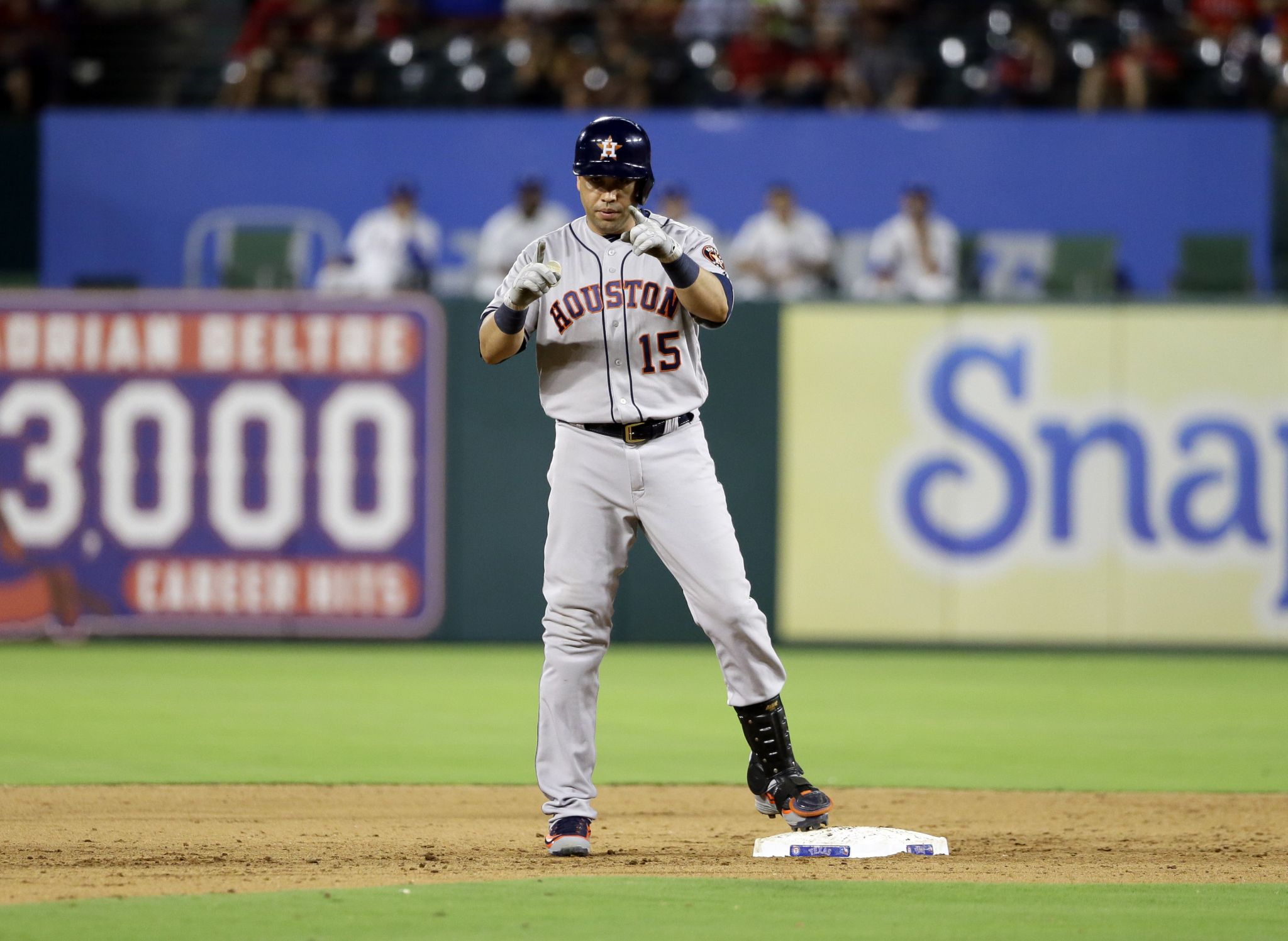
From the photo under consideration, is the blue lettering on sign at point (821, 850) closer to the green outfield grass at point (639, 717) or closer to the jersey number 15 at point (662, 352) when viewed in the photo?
the jersey number 15 at point (662, 352)

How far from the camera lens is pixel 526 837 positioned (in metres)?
6.36

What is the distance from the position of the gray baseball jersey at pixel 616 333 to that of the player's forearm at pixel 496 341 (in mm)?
53

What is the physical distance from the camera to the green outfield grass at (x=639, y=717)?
8.23m

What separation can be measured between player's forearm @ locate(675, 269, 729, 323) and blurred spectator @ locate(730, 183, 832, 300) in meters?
8.96

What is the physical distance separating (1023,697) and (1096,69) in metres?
8.55

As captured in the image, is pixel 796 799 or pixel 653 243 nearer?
pixel 653 243

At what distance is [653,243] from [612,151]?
0.37m

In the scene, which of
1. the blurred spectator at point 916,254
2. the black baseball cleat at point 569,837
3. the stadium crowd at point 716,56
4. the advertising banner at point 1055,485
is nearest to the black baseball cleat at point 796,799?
the black baseball cleat at point 569,837

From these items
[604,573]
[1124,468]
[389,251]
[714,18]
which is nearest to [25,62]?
[389,251]

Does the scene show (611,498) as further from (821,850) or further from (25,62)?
(25,62)

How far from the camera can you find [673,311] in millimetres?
5980

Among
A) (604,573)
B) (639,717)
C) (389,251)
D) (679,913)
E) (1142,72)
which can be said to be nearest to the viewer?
(679,913)

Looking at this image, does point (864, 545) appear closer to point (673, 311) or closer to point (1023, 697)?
point (1023, 697)

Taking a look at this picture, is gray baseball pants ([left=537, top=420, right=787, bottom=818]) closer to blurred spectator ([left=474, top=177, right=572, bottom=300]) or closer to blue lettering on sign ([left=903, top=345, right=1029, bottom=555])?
blue lettering on sign ([left=903, top=345, right=1029, bottom=555])
